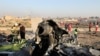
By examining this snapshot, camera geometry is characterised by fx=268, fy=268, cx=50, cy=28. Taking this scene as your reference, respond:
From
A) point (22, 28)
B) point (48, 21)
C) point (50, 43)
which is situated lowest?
point (22, 28)

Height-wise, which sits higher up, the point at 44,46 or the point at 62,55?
the point at 44,46

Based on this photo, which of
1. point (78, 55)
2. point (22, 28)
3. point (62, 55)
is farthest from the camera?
point (22, 28)

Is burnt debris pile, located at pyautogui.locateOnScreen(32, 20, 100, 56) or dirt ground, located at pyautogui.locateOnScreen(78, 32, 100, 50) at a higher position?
burnt debris pile, located at pyautogui.locateOnScreen(32, 20, 100, 56)

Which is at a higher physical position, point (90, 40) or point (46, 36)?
point (46, 36)

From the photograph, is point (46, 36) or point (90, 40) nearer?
point (46, 36)

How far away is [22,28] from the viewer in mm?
19234

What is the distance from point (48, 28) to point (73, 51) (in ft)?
12.5

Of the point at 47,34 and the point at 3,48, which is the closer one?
the point at 47,34

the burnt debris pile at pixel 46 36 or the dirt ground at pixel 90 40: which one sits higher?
the burnt debris pile at pixel 46 36

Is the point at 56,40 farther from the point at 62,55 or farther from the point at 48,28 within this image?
the point at 62,55

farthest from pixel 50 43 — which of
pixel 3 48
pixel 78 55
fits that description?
pixel 3 48

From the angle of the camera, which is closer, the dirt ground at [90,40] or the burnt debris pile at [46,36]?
the burnt debris pile at [46,36]

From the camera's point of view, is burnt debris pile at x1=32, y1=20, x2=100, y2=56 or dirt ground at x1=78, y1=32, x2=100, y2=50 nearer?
burnt debris pile at x1=32, y1=20, x2=100, y2=56

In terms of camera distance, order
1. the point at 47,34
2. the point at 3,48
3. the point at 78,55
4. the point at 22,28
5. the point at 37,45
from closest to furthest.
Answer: the point at 47,34
the point at 37,45
the point at 78,55
the point at 3,48
the point at 22,28
